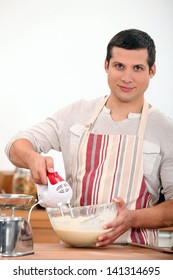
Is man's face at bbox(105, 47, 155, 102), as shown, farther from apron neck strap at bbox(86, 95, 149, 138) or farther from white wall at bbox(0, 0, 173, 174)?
white wall at bbox(0, 0, 173, 174)

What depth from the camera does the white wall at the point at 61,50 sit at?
3615 mm

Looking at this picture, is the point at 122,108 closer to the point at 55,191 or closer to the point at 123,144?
the point at 123,144

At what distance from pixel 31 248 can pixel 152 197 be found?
65 centimetres

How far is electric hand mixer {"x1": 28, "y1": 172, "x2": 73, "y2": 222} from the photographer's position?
68.4 inches

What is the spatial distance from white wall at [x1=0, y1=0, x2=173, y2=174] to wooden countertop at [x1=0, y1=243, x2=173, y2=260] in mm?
1742

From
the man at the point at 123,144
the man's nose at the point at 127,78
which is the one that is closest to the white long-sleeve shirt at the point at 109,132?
the man at the point at 123,144

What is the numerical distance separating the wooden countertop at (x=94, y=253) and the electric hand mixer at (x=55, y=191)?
145mm

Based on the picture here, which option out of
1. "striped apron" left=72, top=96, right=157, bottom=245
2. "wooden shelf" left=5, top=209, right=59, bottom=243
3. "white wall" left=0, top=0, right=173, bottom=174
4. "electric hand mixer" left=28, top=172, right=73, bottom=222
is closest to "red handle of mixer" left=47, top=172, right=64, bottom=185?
"electric hand mixer" left=28, top=172, right=73, bottom=222

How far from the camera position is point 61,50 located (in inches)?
144

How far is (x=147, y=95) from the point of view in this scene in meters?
3.66

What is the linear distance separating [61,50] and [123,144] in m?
1.61
